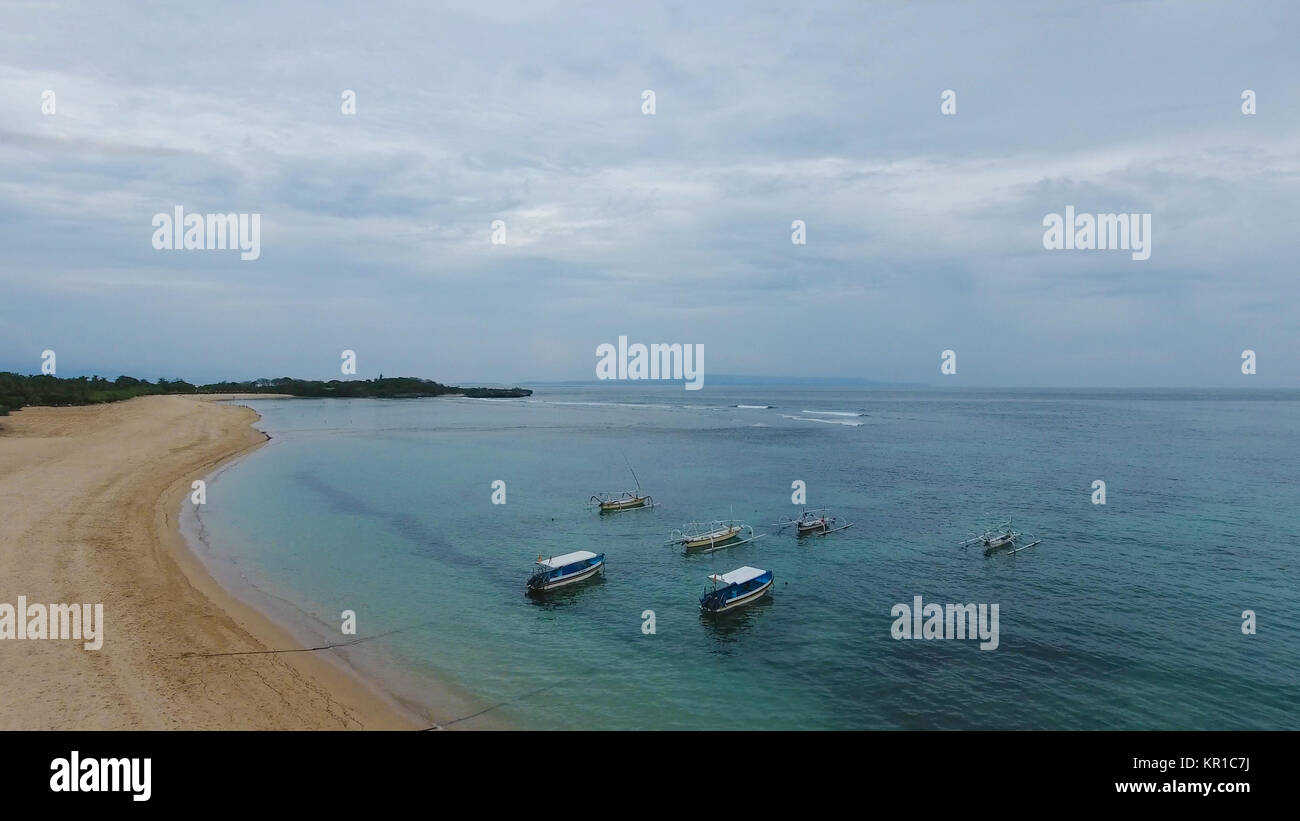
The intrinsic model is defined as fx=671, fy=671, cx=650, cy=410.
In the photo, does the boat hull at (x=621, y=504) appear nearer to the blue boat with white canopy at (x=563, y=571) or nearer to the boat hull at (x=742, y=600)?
the blue boat with white canopy at (x=563, y=571)

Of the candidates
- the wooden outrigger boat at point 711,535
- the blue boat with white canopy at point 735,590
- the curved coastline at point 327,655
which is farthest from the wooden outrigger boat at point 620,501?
the curved coastline at point 327,655

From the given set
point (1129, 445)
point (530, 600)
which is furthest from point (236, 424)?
point (1129, 445)

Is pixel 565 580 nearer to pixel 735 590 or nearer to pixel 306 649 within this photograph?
pixel 735 590

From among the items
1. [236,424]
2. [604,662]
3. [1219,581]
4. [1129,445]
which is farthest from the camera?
[236,424]

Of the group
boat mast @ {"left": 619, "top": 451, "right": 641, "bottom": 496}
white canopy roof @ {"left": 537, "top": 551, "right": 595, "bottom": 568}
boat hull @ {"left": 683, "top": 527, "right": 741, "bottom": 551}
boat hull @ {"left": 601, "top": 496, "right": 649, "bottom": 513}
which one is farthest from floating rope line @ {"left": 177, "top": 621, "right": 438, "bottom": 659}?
boat mast @ {"left": 619, "top": 451, "right": 641, "bottom": 496}
